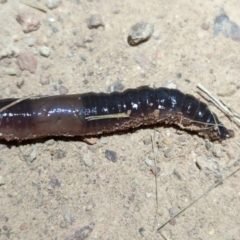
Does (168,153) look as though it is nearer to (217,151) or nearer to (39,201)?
(217,151)

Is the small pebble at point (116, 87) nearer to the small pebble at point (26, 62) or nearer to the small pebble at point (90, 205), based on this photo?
the small pebble at point (26, 62)

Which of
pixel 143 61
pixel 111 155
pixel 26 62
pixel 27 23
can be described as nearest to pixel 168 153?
pixel 111 155

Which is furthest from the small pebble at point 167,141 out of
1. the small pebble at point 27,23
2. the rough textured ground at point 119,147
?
the small pebble at point 27,23

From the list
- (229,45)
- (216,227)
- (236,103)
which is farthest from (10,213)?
(229,45)

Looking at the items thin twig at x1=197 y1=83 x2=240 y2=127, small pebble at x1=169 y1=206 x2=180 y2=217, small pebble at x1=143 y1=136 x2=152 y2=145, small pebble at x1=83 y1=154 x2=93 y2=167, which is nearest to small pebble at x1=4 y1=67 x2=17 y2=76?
small pebble at x1=83 y1=154 x2=93 y2=167

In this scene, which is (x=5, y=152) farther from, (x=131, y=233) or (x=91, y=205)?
(x=131, y=233)
